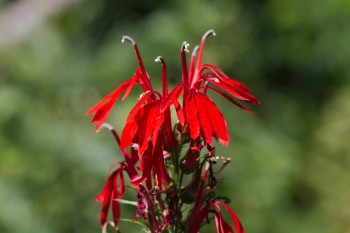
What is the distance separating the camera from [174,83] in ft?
11.4

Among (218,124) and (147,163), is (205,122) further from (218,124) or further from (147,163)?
(147,163)

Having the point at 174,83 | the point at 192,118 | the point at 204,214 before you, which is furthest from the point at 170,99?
the point at 174,83

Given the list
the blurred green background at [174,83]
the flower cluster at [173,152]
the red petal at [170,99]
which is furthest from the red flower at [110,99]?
the blurred green background at [174,83]

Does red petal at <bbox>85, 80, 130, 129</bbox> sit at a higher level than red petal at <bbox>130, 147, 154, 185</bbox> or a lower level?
higher

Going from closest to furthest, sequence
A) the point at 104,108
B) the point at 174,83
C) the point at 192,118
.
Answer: the point at 192,118 < the point at 104,108 < the point at 174,83

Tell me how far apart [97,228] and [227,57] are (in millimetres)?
1429

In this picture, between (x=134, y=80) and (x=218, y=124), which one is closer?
(x=218, y=124)

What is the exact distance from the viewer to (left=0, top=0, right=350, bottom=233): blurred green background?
9.45ft

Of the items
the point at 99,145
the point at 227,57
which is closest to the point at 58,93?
the point at 99,145

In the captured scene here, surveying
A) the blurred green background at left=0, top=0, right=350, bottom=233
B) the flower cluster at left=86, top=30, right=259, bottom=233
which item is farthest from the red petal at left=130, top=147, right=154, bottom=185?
the blurred green background at left=0, top=0, right=350, bottom=233

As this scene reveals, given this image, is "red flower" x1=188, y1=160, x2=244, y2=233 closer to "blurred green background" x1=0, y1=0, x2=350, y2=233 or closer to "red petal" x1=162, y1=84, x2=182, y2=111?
"red petal" x1=162, y1=84, x2=182, y2=111

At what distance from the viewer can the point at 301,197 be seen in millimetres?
3834

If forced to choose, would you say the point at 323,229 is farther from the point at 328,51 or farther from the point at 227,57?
the point at 328,51

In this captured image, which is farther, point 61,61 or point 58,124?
point 61,61
